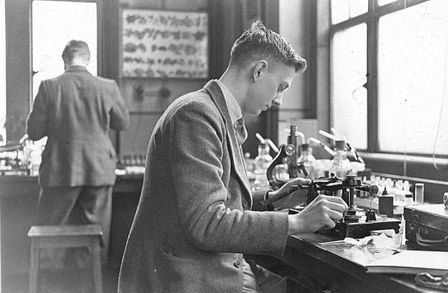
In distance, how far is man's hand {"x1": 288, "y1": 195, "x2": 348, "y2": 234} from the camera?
79.0 inches

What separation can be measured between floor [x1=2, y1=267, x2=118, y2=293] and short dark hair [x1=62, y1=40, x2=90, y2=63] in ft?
5.58

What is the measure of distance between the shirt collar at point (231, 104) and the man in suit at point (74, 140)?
9.52 feet

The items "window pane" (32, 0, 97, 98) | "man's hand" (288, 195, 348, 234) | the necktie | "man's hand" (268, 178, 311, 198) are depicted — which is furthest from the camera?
"window pane" (32, 0, 97, 98)

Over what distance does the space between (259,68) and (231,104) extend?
161 mm

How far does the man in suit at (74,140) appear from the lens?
4840mm

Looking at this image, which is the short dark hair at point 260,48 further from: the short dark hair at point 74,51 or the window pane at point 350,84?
the short dark hair at point 74,51

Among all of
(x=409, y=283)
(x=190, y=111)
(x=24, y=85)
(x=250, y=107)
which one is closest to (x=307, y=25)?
(x=24, y=85)

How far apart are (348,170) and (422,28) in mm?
923

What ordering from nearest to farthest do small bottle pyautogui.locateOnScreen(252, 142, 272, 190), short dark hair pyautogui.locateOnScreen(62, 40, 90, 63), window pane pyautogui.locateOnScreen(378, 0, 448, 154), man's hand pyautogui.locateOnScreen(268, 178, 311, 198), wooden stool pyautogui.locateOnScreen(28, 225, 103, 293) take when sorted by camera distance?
man's hand pyautogui.locateOnScreen(268, 178, 311, 198) → window pane pyautogui.locateOnScreen(378, 0, 448, 154) → wooden stool pyautogui.locateOnScreen(28, 225, 103, 293) → small bottle pyautogui.locateOnScreen(252, 142, 272, 190) → short dark hair pyautogui.locateOnScreen(62, 40, 90, 63)

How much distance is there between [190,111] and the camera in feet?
6.52

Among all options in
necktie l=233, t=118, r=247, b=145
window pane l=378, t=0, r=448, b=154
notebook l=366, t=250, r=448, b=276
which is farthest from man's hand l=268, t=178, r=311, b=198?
window pane l=378, t=0, r=448, b=154

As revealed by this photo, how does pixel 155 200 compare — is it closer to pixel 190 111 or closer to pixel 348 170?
pixel 190 111

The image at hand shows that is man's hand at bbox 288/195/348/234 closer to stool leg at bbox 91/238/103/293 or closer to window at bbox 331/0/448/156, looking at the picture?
window at bbox 331/0/448/156

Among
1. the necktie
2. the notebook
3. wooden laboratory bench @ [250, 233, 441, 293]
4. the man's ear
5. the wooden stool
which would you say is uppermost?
the man's ear
